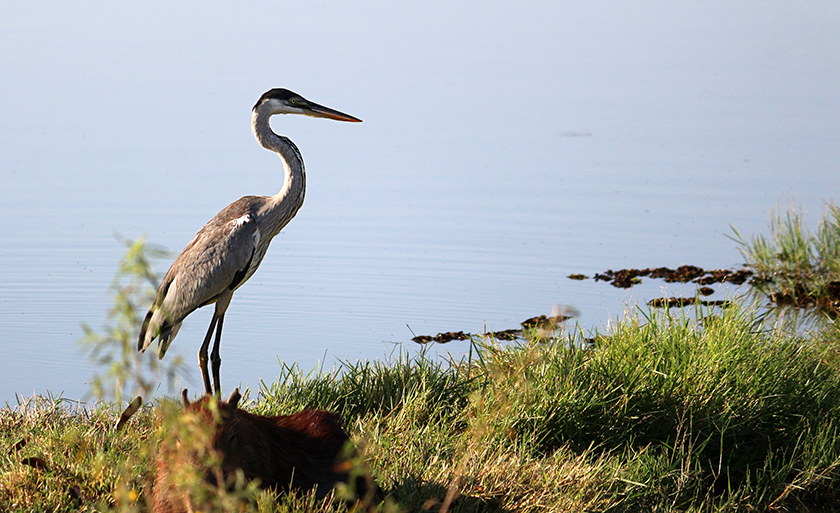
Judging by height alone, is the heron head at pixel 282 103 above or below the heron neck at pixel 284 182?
above

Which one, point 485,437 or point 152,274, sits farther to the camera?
point 485,437

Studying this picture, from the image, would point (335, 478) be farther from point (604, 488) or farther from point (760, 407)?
point (760, 407)

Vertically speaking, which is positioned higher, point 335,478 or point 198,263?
point 198,263

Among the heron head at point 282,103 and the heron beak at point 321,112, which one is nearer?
the heron head at point 282,103

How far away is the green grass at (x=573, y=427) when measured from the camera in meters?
3.72

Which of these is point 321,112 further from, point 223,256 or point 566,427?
point 566,427

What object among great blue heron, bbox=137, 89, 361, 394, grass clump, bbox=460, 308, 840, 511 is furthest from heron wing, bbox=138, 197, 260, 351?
grass clump, bbox=460, 308, 840, 511

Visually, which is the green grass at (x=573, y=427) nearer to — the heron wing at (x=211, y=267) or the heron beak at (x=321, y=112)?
the heron wing at (x=211, y=267)

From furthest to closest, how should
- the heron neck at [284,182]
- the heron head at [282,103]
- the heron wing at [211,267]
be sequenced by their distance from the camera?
1. the heron head at [282,103]
2. the heron neck at [284,182]
3. the heron wing at [211,267]

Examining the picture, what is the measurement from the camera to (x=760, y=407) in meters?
4.62

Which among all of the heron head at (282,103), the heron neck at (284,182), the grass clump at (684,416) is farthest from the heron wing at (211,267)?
the grass clump at (684,416)

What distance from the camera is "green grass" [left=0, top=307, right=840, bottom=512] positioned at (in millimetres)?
3719

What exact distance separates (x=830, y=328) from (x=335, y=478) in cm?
501

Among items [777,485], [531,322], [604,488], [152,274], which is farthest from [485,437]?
[531,322]
